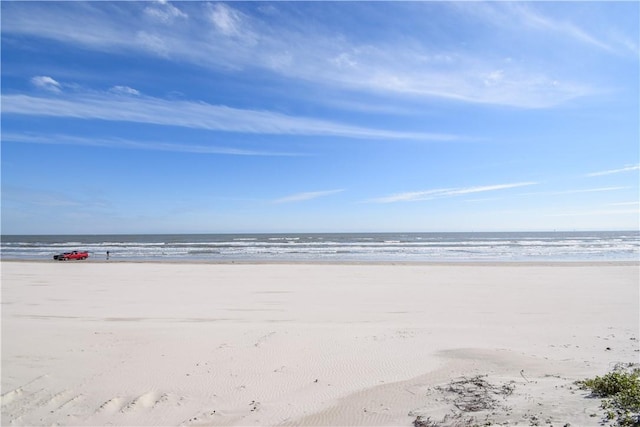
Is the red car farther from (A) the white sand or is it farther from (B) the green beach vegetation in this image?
(B) the green beach vegetation

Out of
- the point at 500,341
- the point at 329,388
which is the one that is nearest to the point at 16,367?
the point at 329,388

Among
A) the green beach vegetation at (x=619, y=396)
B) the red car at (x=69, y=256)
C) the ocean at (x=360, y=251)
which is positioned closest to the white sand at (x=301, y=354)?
the green beach vegetation at (x=619, y=396)

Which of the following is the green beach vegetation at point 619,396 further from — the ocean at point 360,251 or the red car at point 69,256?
the red car at point 69,256

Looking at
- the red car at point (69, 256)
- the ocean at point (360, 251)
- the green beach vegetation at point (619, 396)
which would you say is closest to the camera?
the green beach vegetation at point (619, 396)

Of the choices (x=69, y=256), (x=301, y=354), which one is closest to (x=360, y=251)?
(x=69, y=256)

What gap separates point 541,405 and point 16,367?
25.9ft

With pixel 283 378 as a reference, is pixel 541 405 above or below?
above

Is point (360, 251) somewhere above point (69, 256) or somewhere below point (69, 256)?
below

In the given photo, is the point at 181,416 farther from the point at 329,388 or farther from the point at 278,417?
the point at 329,388

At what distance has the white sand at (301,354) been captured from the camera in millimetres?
4691

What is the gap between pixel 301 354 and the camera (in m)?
6.83

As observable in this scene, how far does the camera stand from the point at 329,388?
5.41 meters

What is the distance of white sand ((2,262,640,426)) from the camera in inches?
185

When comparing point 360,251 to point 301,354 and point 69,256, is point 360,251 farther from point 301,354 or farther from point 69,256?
point 301,354
